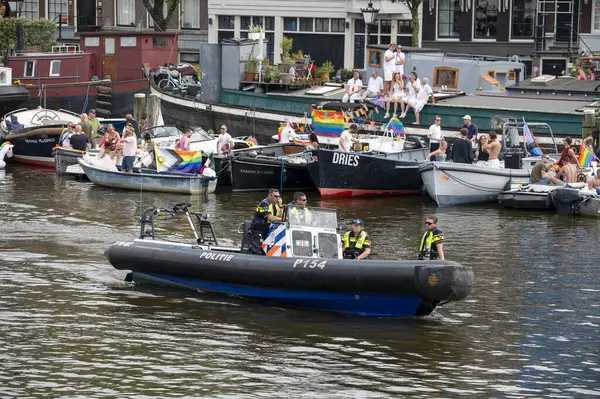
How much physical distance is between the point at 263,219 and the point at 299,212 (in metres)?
0.64

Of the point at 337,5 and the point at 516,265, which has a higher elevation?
the point at 337,5

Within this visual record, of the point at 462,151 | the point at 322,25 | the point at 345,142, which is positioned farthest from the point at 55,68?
the point at 462,151

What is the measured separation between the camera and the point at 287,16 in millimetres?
58281

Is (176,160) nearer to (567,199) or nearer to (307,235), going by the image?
(567,199)

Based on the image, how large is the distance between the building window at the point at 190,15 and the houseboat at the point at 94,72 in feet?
36.7

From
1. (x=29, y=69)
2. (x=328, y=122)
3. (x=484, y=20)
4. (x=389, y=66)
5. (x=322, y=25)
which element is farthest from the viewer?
(x=322, y=25)

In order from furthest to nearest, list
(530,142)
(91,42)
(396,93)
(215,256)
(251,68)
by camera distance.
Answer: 1. (91,42)
2. (251,68)
3. (396,93)
4. (530,142)
5. (215,256)

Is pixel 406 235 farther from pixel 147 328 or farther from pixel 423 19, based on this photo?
pixel 423 19

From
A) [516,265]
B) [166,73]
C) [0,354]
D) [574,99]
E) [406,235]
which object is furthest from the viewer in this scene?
[166,73]

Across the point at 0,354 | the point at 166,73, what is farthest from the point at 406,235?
the point at 166,73

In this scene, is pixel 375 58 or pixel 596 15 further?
pixel 596 15

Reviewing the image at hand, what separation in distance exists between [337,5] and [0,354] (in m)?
41.5

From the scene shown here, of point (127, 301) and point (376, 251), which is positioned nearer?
point (127, 301)

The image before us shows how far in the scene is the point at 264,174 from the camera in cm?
3431
